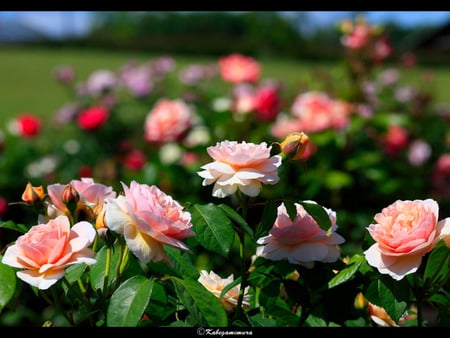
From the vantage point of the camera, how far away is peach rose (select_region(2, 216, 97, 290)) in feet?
2.09

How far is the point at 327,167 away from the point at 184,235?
1687 mm

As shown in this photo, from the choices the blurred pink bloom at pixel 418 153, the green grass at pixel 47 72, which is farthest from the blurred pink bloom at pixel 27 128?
the green grass at pixel 47 72

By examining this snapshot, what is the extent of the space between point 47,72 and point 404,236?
12.2m

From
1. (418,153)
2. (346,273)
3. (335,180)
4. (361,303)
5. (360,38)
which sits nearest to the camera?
(346,273)

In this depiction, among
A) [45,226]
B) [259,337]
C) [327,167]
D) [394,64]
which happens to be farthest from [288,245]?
[394,64]

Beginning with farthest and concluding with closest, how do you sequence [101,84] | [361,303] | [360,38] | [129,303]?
[101,84] < [360,38] < [361,303] < [129,303]

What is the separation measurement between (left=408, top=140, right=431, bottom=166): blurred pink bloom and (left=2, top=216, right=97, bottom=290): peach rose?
245 cm

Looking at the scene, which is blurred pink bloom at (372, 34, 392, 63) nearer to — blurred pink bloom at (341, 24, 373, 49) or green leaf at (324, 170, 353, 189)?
blurred pink bloom at (341, 24, 373, 49)

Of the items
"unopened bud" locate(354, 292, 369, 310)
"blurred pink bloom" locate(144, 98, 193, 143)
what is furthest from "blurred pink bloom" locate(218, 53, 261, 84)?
"unopened bud" locate(354, 292, 369, 310)

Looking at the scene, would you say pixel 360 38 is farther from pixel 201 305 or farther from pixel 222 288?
pixel 201 305

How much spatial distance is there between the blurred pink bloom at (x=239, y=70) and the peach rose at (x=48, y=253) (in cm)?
225

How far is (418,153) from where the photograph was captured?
2992 mm

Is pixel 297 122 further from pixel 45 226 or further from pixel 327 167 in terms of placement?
pixel 45 226

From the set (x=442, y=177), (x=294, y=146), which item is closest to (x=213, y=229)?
(x=294, y=146)
